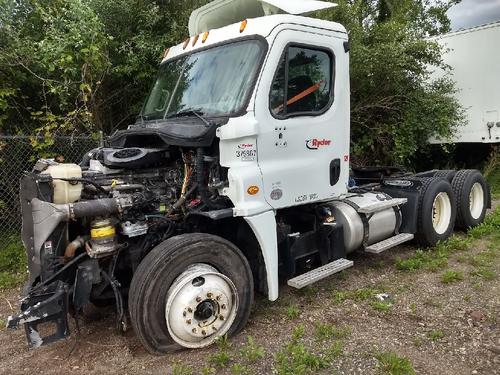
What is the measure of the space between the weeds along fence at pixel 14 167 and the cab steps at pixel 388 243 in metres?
4.31

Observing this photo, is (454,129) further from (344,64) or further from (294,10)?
(294,10)

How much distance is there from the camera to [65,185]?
341cm

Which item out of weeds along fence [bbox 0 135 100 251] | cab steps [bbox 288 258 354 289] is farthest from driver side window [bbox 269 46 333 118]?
weeds along fence [bbox 0 135 100 251]

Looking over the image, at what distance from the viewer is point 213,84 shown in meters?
4.12

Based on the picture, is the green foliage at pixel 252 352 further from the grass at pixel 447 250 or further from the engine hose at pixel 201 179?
the grass at pixel 447 250

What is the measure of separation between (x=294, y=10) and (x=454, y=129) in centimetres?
688

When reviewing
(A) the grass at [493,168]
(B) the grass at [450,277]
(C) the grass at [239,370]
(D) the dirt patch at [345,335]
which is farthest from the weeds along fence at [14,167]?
(A) the grass at [493,168]

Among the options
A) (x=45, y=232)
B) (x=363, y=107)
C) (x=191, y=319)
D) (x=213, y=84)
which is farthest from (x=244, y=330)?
(x=363, y=107)

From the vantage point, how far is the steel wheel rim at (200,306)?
3371mm

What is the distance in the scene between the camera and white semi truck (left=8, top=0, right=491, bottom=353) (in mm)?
3338

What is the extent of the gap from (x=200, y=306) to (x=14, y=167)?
163 inches

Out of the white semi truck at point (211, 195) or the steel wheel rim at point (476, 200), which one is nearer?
the white semi truck at point (211, 195)

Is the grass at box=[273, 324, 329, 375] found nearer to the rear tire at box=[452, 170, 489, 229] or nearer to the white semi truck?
the white semi truck

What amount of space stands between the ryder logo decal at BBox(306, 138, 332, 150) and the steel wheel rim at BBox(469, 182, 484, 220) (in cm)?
369
